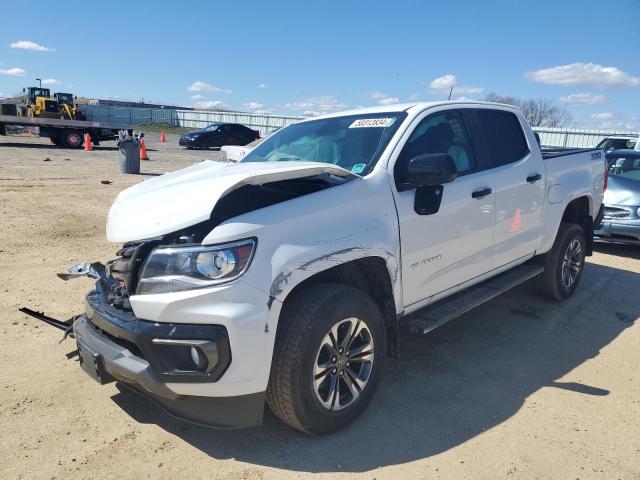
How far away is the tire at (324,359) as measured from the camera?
2.60 metres

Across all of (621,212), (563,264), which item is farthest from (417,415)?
(621,212)

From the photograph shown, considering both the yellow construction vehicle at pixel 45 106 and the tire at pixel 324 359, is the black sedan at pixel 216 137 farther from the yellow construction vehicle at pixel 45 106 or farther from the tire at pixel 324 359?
the tire at pixel 324 359

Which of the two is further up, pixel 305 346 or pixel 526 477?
pixel 305 346

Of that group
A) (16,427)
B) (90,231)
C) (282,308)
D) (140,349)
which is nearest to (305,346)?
(282,308)

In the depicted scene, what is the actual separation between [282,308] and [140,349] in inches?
28.7

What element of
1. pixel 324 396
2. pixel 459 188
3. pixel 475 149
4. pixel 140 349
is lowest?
pixel 324 396

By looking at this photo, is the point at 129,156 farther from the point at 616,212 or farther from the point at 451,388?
the point at 451,388

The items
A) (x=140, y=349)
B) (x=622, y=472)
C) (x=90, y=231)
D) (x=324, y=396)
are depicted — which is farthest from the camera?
(x=90, y=231)

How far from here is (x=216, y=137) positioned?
28.5 m

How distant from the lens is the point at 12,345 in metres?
3.91

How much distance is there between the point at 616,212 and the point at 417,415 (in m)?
5.91

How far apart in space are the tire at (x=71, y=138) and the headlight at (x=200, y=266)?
79.2 ft

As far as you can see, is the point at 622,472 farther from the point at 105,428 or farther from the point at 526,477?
the point at 105,428

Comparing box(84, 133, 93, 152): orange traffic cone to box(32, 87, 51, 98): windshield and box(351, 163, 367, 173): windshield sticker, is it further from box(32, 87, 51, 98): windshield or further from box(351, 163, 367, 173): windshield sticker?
box(351, 163, 367, 173): windshield sticker
